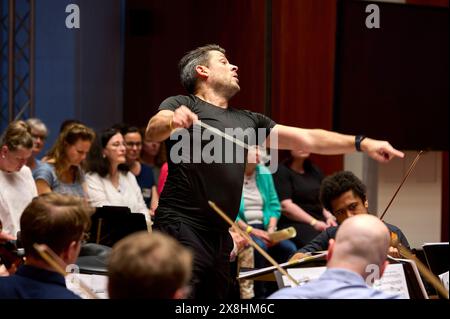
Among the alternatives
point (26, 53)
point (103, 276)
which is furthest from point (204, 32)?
point (103, 276)

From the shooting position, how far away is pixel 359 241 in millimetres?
1947

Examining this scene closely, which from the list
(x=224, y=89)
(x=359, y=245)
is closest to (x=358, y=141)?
(x=224, y=89)

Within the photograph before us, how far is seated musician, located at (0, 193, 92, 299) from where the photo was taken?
6.55 feet

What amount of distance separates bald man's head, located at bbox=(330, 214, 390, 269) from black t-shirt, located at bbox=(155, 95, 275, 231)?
104 cm

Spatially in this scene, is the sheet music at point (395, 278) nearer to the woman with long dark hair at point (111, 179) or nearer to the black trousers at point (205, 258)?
the black trousers at point (205, 258)

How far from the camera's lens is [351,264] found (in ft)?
6.40

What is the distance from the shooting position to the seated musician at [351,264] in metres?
1.91

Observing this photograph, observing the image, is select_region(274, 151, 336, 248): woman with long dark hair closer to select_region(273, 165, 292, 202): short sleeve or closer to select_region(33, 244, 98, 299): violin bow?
select_region(273, 165, 292, 202): short sleeve

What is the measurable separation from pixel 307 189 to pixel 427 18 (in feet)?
4.90

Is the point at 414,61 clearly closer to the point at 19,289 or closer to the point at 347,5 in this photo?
the point at 347,5

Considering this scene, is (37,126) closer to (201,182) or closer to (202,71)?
(202,71)

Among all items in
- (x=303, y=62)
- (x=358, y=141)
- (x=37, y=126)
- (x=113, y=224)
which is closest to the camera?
(x=358, y=141)

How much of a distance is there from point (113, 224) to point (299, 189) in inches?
65.4

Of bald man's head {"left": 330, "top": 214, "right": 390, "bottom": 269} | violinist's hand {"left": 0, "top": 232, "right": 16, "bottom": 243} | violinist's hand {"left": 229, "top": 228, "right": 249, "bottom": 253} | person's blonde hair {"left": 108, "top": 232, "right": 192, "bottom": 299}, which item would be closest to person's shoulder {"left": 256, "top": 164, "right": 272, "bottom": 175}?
violinist's hand {"left": 229, "top": 228, "right": 249, "bottom": 253}
